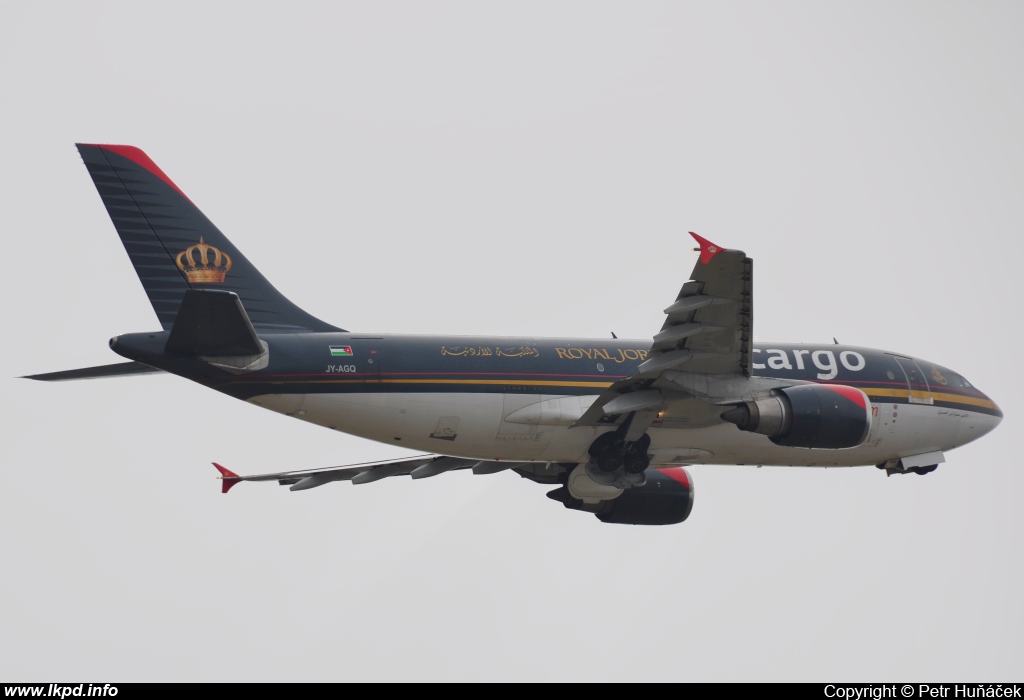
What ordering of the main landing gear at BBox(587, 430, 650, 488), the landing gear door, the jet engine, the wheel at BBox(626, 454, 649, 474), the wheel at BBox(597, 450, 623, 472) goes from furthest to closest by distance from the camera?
the jet engine
the landing gear door
the wheel at BBox(626, 454, 649, 474)
the wheel at BBox(597, 450, 623, 472)
the main landing gear at BBox(587, 430, 650, 488)

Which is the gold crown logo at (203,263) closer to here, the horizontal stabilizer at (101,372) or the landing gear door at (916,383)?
the horizontal stabilizer at (101,372)

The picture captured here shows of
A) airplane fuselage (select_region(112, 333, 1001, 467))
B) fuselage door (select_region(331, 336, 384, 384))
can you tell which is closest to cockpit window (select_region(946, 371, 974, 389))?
airplane fuselage (select_region(112, 333, 1001, 467))

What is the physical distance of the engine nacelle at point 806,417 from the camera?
1044 inches

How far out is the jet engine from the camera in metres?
32.5

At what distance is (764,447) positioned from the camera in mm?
29281

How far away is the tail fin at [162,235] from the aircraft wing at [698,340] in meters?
6.99

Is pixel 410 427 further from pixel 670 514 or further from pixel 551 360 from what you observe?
pixel 670 514

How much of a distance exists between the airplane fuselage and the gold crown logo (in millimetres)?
1809

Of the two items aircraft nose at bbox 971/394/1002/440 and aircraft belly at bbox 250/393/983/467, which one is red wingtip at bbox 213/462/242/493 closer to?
aircraft belly at bbox 250/393/983/467

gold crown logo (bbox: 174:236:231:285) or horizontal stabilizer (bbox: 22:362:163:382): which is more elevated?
gold crown logo (bbox: 174:236:231:285)

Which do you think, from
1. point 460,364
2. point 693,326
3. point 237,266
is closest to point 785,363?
point 693,326

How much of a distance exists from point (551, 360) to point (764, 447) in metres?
5.14

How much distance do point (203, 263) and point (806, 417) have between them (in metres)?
11.8

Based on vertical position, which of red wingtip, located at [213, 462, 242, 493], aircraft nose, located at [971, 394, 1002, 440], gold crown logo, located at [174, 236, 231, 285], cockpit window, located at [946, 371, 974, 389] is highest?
cockpit window, located at [946, 371, 974, 389]
